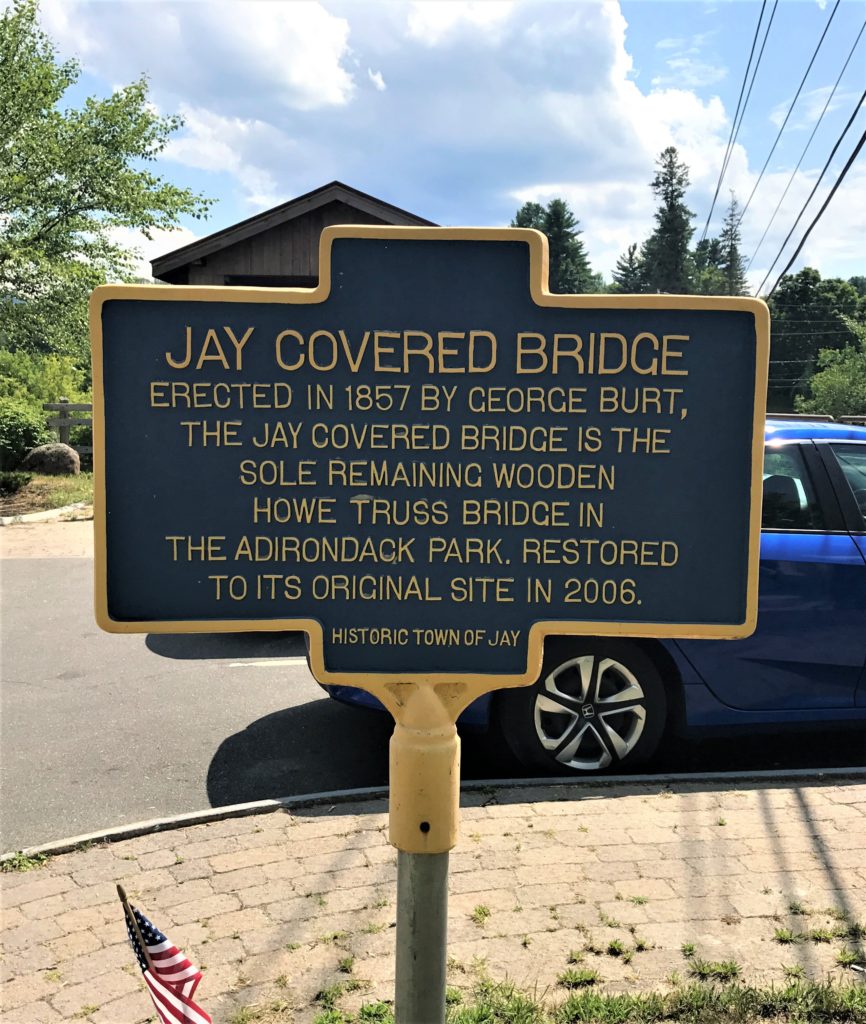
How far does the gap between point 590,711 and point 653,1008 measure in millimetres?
1591

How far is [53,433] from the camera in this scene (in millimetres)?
17953

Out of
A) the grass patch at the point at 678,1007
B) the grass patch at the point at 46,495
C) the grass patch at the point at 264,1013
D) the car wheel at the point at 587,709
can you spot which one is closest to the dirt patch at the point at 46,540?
the grass patch at the point at 46,495

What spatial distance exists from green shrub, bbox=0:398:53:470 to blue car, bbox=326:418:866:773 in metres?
14.8

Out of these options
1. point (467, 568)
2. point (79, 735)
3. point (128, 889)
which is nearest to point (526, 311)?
point (467, 568)

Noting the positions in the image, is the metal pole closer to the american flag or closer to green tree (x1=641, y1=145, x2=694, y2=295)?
the american flag

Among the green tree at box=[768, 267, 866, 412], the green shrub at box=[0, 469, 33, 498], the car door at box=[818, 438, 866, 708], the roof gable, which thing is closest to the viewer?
the car door at box=[818, 438, 866, 708]

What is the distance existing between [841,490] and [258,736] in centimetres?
315

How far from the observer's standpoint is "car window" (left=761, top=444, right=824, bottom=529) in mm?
3977

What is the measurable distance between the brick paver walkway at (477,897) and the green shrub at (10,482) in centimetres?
1322

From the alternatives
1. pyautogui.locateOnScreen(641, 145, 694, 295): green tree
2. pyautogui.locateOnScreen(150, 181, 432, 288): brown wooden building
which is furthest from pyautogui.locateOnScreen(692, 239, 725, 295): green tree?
pyautogui.locateOnScreen(150, 181, 432, 288): brown wooden building

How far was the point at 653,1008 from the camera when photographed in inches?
93.0

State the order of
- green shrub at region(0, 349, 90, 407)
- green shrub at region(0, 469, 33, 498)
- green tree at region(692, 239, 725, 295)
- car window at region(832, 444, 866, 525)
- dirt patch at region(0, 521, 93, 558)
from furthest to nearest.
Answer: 1. green tree at region(692, 239, 725, 295)
2. green shrub at region(0, 349, 90, 407)
3. green shrub at region(0, 469, 33, 498)
4. dirt patch at region(0, 521, 93, 558)
5. car window at region(832, 444, 866, 525)

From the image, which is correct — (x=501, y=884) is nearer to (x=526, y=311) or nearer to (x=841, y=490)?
(x=526, y=311)

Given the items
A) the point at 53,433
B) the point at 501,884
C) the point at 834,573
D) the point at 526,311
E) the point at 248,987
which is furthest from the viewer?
the point at 53,433
